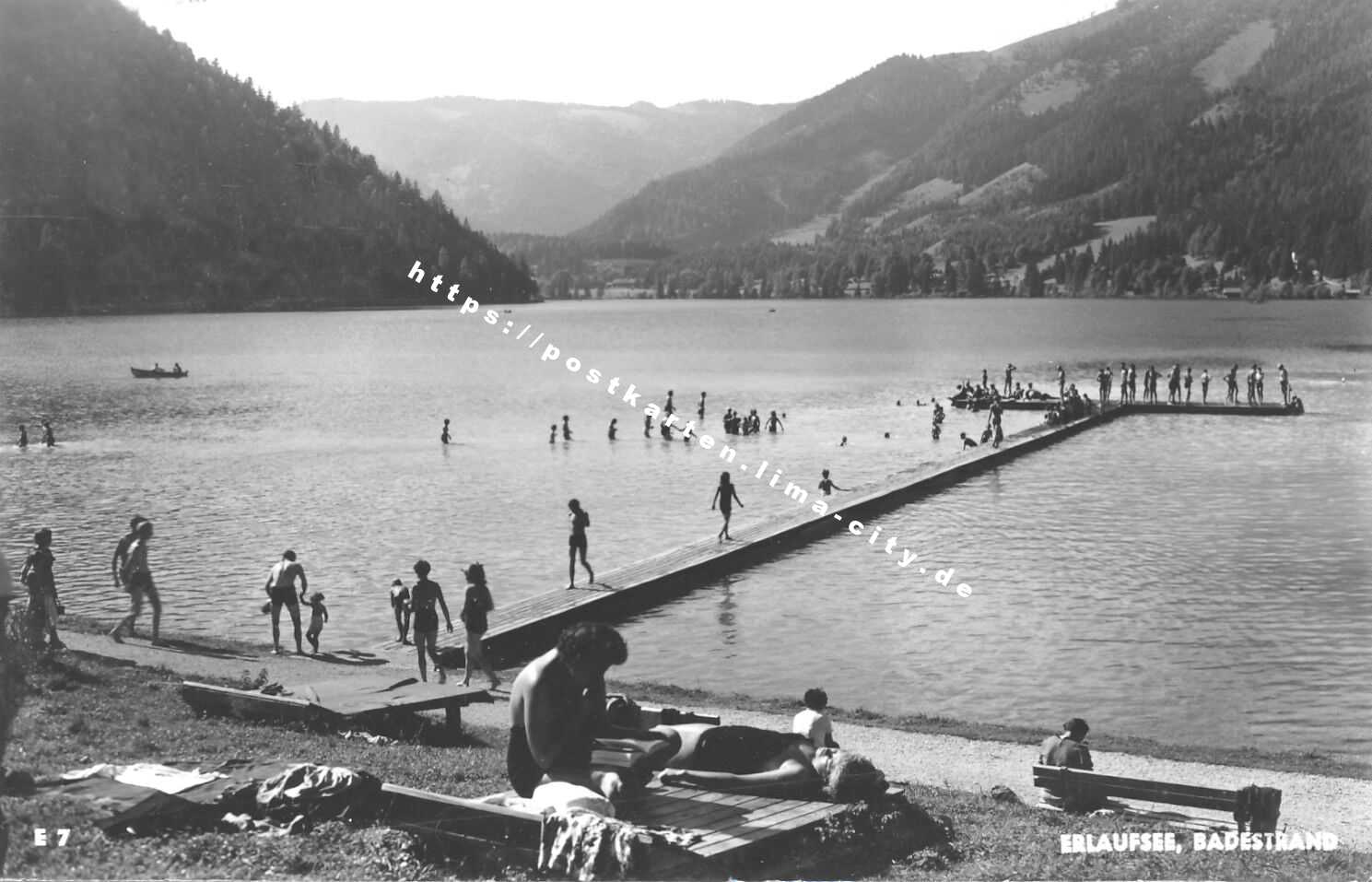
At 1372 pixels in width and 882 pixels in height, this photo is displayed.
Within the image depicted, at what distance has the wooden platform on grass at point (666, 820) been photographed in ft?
25.7

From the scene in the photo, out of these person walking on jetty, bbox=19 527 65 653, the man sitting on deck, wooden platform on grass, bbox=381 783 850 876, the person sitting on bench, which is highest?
the man sitting on deck

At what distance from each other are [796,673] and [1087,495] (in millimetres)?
22112

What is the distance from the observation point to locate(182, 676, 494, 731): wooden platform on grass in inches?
519

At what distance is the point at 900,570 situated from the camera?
92.9 ft

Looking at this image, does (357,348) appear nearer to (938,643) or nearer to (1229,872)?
(938,643)

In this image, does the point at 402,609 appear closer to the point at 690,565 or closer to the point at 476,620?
the point at 476,620

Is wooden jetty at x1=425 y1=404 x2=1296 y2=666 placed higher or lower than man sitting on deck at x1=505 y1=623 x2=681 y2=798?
lower

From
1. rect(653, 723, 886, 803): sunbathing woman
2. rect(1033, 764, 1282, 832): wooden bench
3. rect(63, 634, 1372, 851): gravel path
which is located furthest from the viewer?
rect(63, 634, 1372, 851): gravel path

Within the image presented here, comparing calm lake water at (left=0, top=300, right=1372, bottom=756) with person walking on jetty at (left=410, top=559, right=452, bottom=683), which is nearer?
person walking on jetty at (left=410, top=559, right=452, bottom=683)

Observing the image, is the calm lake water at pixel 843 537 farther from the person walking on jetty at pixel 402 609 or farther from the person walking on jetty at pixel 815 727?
the person walking on jetty at pixel 815 727

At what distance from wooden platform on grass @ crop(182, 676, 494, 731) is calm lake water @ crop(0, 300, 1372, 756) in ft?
19.5

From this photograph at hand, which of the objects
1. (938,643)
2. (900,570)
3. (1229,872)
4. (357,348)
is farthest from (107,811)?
(357,348)

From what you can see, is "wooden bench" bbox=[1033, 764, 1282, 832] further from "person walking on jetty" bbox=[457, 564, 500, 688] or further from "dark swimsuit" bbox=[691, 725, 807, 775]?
"person walking on jetty" bbox=[457, 564, 500, 688]

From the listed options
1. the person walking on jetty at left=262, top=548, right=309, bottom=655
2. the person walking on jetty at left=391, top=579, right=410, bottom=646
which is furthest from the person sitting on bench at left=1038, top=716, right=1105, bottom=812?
the person walking on jetty at left=262, top=548, right=309, bottom=655
